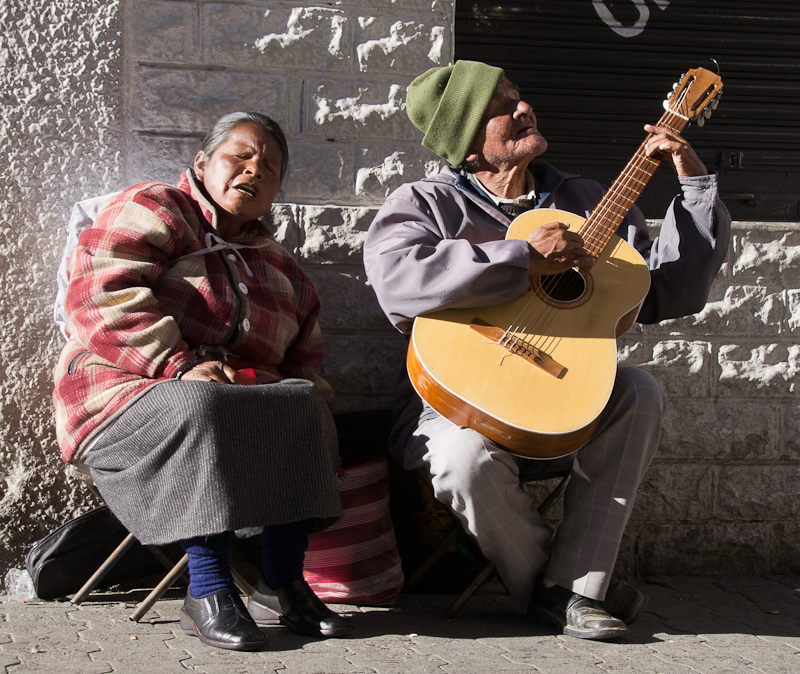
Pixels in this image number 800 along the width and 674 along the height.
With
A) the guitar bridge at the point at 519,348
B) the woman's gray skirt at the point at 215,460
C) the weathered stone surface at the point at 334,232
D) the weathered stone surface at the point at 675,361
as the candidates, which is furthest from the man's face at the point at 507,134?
the woman's gray skirt at the point at 215,460

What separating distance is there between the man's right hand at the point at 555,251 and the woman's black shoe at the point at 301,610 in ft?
3.97

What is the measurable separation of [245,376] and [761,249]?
2.30 meters

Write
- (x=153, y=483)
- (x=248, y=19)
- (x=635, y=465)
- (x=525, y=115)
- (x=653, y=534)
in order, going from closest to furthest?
(x=153, y=483)
(x=635, y=465)
(x=525, y=115)
(x=248, y=19)
(x=653, y=534)

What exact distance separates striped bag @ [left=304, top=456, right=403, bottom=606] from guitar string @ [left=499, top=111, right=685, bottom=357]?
758 mm

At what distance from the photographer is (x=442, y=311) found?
275 cm

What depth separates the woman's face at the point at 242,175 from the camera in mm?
2918

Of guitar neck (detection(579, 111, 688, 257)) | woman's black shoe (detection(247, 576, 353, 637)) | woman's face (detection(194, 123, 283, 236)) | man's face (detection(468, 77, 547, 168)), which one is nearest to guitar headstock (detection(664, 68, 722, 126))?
guitar neck (detection(579, 111, 688, 257))

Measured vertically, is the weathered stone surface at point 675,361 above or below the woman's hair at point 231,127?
below

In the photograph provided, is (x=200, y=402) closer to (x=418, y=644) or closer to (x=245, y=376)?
(x=245, y=376)

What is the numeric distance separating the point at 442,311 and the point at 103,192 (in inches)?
57.7

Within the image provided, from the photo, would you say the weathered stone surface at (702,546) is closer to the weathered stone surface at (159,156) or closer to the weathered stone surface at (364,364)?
the weathered stone surface at (364,364)

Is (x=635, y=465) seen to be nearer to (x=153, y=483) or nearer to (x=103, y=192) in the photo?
(x=153, y=483)

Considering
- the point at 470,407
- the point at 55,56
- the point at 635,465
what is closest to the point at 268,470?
the point at 470,407

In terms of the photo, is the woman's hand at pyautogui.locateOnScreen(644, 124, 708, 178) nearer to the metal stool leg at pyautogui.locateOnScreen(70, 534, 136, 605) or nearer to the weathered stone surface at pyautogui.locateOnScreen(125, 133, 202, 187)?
the weathered stone surface at pyautogui.locateOnScreen(125, 133, 202, 187)
